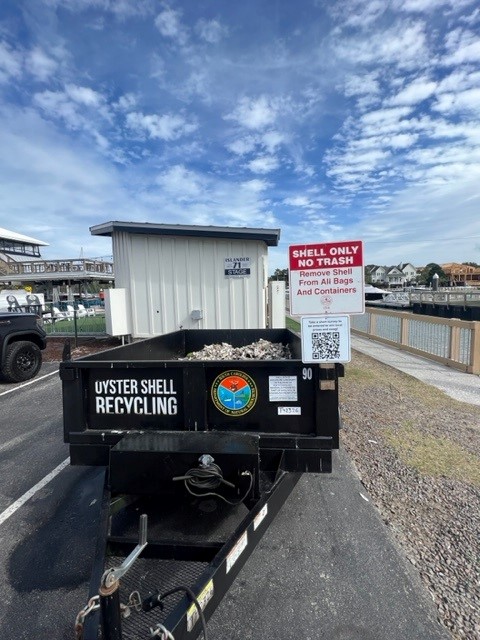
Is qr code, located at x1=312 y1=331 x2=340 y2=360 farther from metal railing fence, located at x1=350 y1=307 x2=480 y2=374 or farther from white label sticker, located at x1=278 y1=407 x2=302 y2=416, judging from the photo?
metal railing fence, located at x1=350 y1=307 x2=480 y2=374

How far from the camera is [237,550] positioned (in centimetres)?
179

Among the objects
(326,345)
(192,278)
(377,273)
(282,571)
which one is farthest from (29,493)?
(377,273)

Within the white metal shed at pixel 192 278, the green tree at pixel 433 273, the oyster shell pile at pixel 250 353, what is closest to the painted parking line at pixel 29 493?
the oyster shell pile at pixel 250 353

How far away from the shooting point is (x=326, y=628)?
6.25 feet

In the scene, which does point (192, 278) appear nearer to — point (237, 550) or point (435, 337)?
point (435, 337)

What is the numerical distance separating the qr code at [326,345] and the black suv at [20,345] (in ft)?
23.0

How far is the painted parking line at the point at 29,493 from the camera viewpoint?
2999 mm

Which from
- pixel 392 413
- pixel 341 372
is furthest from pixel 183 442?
pixel 392 413

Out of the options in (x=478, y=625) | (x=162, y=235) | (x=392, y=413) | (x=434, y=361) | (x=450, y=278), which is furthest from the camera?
(x=450, y=278)

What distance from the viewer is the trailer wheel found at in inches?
287

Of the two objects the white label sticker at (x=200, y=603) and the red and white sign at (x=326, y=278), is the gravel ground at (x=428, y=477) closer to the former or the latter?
the white label sticker at (x=200, y=603)

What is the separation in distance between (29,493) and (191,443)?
2.10 m

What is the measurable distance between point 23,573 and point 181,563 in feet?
3.38

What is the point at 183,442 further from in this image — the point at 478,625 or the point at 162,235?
the point at 162,235
